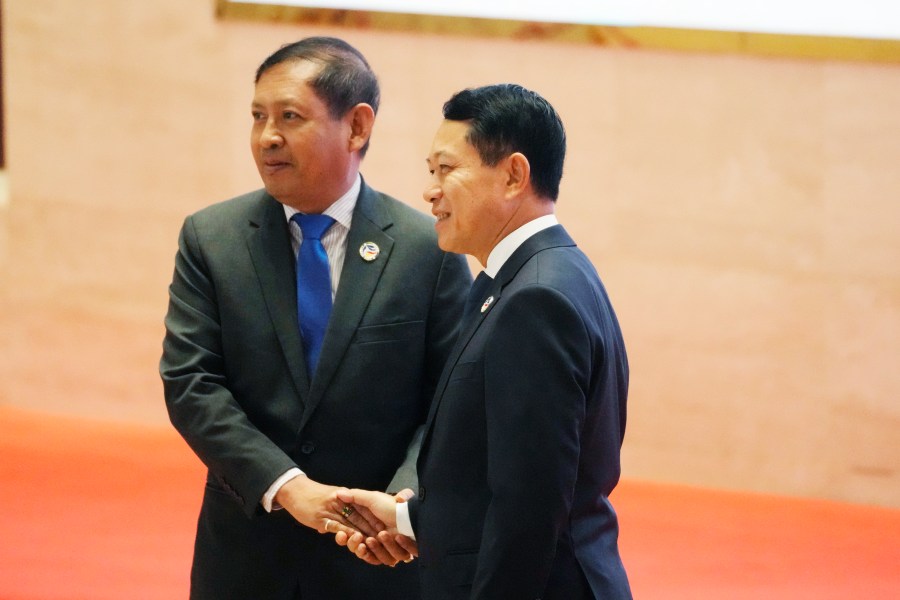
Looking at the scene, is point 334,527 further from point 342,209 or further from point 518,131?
point 518,131

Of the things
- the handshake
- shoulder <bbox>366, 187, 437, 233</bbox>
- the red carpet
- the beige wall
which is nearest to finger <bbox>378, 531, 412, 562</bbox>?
the handshake

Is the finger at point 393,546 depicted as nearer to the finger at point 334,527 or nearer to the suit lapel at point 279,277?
the finger at point 334,527

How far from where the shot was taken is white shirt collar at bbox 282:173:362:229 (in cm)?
249

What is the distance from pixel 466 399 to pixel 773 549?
2.60 metres

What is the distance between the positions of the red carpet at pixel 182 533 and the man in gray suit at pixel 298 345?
1.32 metres

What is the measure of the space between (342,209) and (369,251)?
0.11m

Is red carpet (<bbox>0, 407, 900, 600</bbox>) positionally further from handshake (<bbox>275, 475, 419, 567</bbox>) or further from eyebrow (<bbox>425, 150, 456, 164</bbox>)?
eyebrow (<bbox>425, 150, 456, 164</bbox>)

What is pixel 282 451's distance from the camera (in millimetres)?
2357

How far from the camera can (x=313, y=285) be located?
2.45 m

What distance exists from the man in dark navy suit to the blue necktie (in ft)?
1.48

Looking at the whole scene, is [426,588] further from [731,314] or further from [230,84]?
[230,84]

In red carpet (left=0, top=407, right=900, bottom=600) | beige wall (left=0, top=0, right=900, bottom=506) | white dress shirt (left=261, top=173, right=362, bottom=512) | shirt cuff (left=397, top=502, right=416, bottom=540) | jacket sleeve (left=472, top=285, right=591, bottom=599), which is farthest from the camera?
beige wall (left=0, top=0, right=900, bottom=506)

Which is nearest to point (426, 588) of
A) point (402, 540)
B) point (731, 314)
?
point (402, 540)

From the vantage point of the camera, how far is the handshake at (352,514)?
7.28 feet
